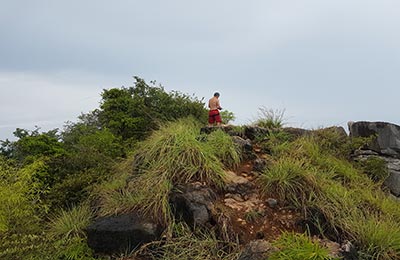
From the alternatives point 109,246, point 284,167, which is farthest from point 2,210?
point 284,167

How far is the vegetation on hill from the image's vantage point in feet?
18.1

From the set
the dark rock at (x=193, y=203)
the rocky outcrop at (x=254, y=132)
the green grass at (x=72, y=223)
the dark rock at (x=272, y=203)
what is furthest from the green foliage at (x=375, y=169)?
the green grass at (x=72, y=223)

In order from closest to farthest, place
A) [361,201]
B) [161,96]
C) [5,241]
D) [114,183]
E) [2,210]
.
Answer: [5,241] < [2,210] < [361,201] < [114,183] < [161,96]

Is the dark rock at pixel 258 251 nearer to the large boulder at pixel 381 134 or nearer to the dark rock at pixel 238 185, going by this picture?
the dark rock at pixel 238 185

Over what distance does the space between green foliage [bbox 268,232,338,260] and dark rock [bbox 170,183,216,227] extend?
1261 mm

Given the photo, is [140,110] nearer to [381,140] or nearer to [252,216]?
[381,140]

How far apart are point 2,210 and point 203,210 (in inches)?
110

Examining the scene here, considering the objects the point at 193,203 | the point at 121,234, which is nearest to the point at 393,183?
the point at 193,203

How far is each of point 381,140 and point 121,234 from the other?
22.1 feet

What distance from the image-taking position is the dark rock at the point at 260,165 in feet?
23.3

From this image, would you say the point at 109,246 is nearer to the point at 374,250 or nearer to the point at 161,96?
the point at 374,250

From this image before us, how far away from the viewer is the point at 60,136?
69.5 feet

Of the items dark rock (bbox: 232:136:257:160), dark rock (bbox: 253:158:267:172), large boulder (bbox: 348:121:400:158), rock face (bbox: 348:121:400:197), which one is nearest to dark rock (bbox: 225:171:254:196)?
dark rock (bbox: 253:158:267:172)

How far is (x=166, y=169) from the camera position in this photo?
264 inches
